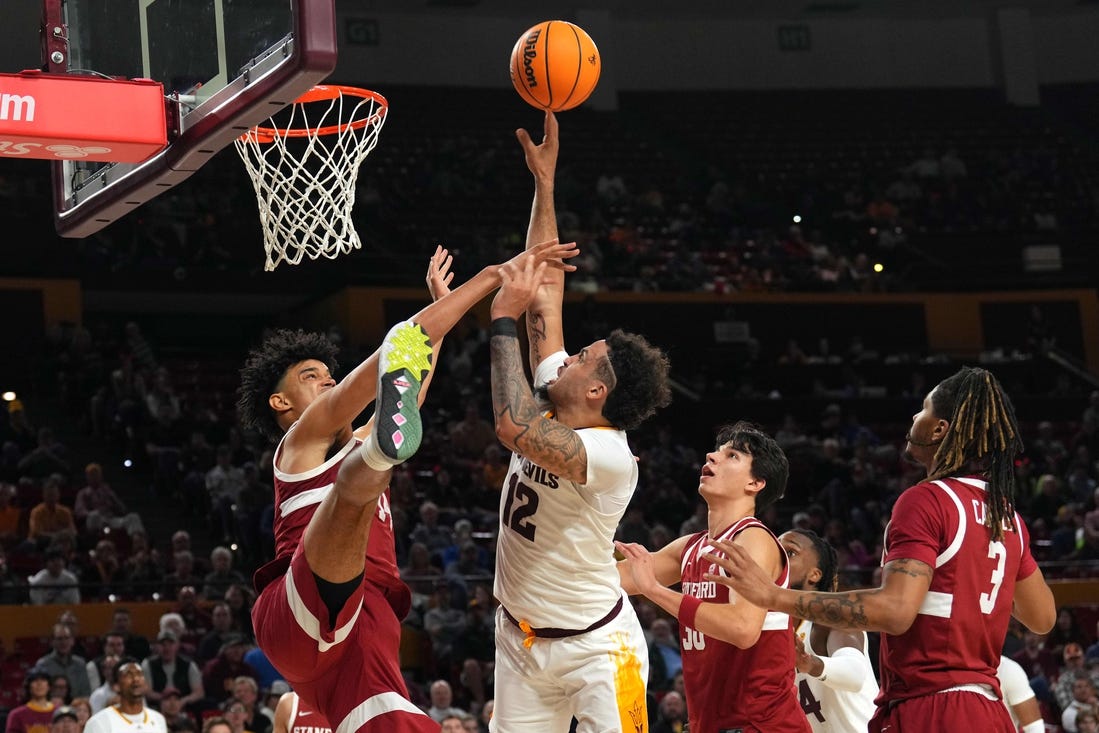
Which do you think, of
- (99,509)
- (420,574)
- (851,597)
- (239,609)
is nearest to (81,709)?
(239,609)

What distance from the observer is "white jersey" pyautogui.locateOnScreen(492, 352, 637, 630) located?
5.08 m

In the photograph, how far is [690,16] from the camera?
26.5 metres

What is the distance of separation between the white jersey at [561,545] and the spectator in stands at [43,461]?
10.4 metres

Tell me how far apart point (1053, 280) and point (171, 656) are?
15.8 m

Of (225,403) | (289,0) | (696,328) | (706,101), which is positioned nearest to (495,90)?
(706,101)

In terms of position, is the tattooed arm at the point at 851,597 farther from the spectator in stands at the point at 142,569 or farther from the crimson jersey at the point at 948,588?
the spectator in stands at the point at 142,569

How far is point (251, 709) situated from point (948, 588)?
21.6ft

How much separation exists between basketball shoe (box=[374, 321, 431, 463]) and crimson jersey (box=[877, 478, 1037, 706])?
148 cm

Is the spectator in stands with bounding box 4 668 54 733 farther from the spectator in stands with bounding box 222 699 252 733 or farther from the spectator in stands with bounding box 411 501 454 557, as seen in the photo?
the spectator in stands with bounding box 411 501 454 557

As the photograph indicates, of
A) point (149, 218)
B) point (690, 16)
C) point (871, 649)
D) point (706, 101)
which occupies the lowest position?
point (871, 649)

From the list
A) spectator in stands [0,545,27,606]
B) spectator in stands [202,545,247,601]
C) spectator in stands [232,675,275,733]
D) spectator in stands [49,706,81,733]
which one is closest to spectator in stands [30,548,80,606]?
spectator in stands [0,545,27,606]

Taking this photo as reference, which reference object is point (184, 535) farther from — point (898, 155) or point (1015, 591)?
point (898, 155)

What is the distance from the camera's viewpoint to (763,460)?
217 inches

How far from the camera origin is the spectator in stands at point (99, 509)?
13.5m
